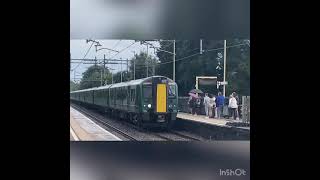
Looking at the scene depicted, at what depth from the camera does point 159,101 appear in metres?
5.78

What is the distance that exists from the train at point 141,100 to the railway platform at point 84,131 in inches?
6.7

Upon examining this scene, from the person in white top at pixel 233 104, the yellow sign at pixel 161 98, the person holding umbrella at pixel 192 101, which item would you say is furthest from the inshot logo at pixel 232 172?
the yellow sign at pixel 161 98

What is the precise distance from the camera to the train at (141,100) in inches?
222

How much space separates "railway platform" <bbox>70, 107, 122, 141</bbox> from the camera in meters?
5.33

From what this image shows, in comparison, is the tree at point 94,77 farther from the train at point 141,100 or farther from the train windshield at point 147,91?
the train windshield at point 147,91

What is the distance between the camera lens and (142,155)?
5.34 m

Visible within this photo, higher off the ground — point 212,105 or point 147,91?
point 147,91

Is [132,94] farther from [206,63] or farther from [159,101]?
[206,63]

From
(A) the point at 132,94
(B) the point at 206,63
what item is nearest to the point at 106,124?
(A) the point at 132,94

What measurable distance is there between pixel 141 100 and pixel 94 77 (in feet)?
1.94

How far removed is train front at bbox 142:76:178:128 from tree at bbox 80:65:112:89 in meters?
0.43
